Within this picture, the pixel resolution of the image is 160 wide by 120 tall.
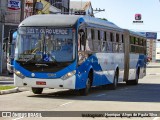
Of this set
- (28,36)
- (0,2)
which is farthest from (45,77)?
(0,2)

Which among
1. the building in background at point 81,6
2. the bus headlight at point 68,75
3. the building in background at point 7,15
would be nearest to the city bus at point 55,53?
the bus headlight at point 68,75

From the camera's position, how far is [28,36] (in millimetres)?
20172

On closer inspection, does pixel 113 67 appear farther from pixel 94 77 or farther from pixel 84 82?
pixel 84 82

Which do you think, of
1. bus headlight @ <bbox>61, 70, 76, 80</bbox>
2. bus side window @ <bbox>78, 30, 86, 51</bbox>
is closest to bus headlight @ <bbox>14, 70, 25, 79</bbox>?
bus headlight @ <bbox>61, 70, 76, 80</bbox>

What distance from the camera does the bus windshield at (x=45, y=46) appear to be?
19750 millimetres

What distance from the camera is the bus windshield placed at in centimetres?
1975

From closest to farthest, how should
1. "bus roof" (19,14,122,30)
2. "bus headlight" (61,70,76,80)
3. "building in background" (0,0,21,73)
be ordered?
"bus headlight" (61,70,76,80) → "bus roof" (19,14,122,30) → "building in background" (0,0,21,73)

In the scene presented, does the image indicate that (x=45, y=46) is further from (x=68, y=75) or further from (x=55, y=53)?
(x=68, y=75)

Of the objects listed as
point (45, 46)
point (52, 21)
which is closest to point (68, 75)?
point (45, 46)

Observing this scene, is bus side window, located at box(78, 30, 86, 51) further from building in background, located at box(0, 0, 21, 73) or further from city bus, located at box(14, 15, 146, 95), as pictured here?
building in background, located at box(0, 0, 21, 73)


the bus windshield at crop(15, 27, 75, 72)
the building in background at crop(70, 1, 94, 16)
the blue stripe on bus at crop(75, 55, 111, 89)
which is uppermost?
the building in background at crop(70, 1, 94, 16)

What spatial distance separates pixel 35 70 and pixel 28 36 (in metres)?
1.41

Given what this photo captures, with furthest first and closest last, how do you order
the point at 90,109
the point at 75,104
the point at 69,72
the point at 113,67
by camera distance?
the point at 113,67 < the point at 69,72 < the point at 75,104 < the point at 90,109

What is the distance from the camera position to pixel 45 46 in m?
19.9
